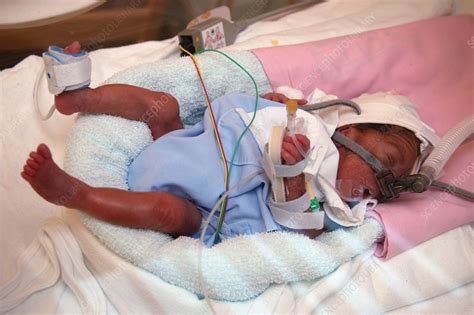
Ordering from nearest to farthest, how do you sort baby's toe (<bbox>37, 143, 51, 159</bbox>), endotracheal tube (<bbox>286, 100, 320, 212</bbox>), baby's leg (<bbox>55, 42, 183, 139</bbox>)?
baby's toe (<bbox>37, 143, 51, 159</bbox>) → endotracheal tube (<bbox>286, 100, 320, 212</bbox>) → baby's leg (<bbox>55, 42, 183, 139</bbox>)

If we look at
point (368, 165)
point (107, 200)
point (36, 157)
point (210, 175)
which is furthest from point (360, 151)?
point (36, 157)

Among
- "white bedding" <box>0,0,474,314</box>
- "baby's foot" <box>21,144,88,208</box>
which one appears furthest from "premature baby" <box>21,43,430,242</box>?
"white bedding" <box>0,0,474,314</box>

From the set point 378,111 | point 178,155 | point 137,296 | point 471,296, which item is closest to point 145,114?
point 178,155

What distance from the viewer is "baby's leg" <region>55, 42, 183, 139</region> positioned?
3.03 feet

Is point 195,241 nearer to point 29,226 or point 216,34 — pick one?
point 29,226

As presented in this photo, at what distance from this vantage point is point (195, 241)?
0.83 metres

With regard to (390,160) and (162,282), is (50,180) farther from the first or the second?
(390,160)

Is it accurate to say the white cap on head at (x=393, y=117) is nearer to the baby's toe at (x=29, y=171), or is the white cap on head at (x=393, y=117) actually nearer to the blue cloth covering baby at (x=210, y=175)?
the blue cloth covering baby at (x=210, y=175)

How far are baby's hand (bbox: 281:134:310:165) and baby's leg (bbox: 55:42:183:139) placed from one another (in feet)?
1.08

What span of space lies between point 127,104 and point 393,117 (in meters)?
0.63

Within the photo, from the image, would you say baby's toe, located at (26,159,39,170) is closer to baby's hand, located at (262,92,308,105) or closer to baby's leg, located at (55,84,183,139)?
baby's leg, located at (55,84,183,139)

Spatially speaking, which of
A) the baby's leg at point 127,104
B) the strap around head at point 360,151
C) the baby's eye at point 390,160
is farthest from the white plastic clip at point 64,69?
the baby's eye at point 390,160

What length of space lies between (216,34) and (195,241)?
31.6 inches

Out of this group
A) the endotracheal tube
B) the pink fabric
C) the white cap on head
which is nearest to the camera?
the endotracheal tube
